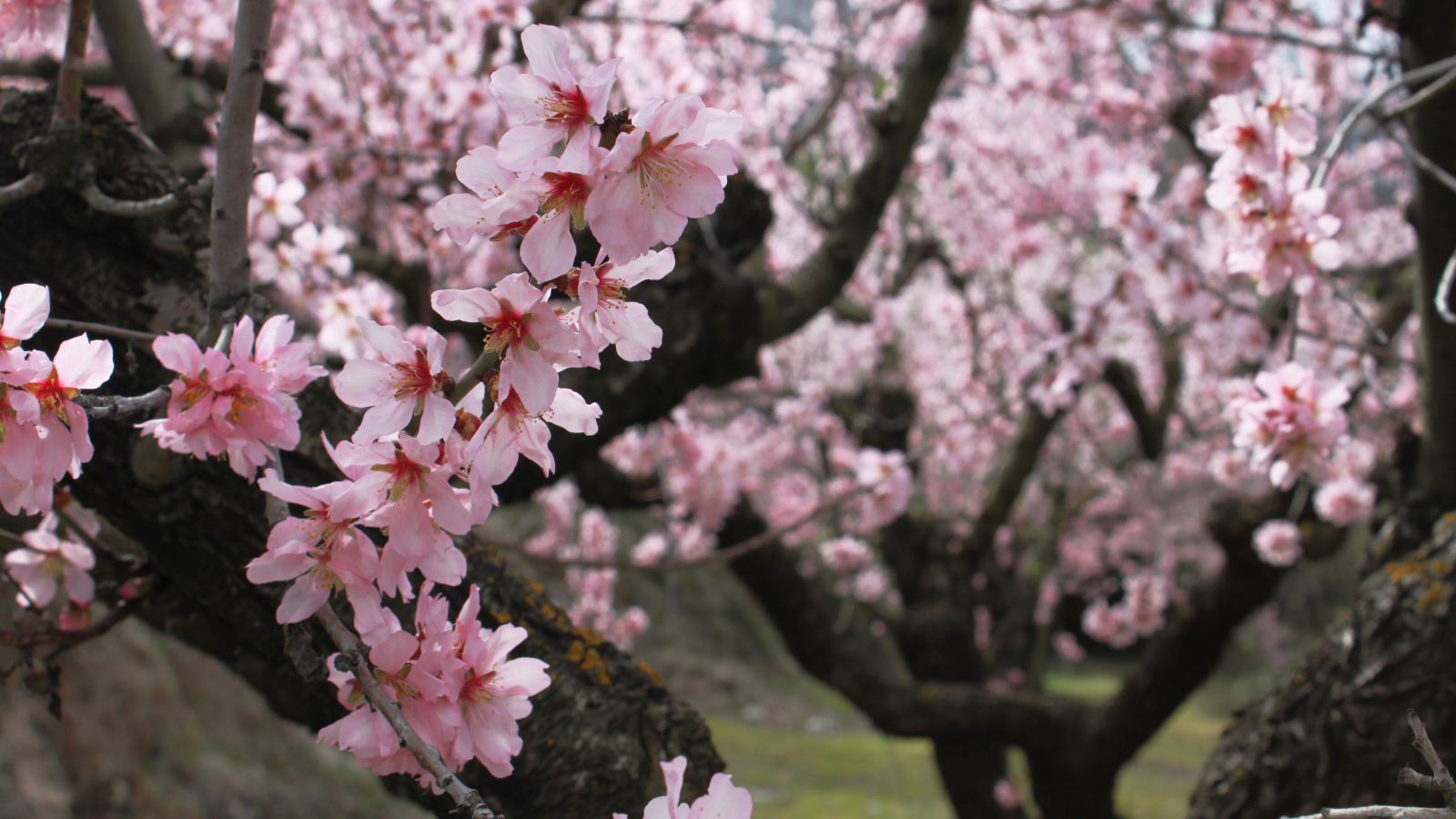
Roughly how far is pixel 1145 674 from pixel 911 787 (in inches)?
143

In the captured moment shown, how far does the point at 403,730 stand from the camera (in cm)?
58

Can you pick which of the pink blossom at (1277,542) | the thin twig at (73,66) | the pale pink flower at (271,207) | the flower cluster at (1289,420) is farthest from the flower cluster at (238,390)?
the pink blossom at (1277,542)

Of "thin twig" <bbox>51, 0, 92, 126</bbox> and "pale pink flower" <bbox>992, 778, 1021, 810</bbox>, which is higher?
"thin twig" <bbox>51, 0, 92, 126</bbox>

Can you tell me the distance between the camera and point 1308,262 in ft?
4.68

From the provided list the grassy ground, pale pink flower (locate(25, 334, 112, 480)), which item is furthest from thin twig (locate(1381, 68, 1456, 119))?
the grassy ground

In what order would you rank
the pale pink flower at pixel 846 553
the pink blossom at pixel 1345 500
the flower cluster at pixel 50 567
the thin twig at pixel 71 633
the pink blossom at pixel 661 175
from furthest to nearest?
the pale pink flower at pixel 846 553, the pink blossom at pixel 1345 500, the flower cluster at pixel 50 567, the thin twig at pixel 71 633, the pink blossom at pixel 661 175

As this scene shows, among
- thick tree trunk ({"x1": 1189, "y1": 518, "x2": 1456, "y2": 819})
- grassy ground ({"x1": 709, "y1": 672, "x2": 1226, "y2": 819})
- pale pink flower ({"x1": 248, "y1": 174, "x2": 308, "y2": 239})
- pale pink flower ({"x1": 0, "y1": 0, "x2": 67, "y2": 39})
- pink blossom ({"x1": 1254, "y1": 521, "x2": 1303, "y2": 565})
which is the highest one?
pale pink flower ({"x1": 0, "y1": 0, "x2": 67, "y2": 39})

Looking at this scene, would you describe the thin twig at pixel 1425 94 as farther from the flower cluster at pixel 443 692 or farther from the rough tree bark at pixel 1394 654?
the flower cluster at pixel 443 692

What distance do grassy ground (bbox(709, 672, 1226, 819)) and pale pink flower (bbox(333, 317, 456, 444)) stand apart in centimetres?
517

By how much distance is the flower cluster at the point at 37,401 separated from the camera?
2.01ft

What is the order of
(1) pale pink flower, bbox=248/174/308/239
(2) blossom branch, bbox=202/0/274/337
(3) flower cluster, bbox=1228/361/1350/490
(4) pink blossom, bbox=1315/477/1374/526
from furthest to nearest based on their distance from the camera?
(4) pink blossom, bbox=1315/477/1374/526, (1) pale pink flower, bbox=248/174/308/239, (3) flower cluster, bbox=1228/361/1350/490, (2) blossom branch, bbox=202/0/274/337

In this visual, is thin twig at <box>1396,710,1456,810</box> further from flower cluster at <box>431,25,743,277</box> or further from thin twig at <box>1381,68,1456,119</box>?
thin twig at <box>1381,68,1456,119</box>

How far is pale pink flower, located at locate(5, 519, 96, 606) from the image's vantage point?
1161 mm

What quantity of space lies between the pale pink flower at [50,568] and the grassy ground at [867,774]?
4.87m
